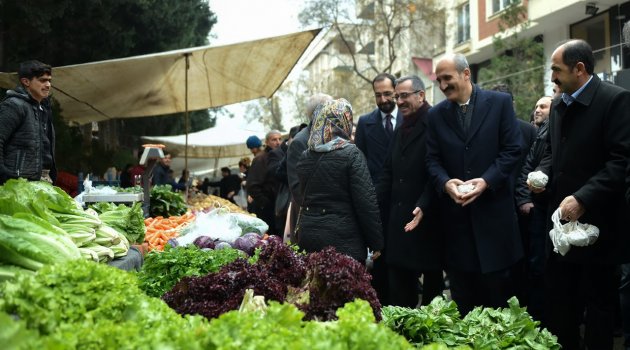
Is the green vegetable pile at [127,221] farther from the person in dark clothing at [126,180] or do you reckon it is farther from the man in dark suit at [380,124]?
the person in dark clothing at [126,180]

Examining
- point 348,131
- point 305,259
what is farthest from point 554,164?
point 305,259

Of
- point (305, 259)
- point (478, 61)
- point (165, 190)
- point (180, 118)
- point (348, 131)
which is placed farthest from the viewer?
point (478, 61)

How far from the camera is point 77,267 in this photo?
7.63 ft

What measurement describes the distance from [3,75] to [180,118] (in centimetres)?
1766

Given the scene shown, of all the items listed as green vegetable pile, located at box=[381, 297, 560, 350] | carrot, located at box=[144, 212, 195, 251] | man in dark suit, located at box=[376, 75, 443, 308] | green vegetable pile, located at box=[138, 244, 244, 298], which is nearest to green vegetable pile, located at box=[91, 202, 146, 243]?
carrot, located at box=[144, 212, 195, 251]

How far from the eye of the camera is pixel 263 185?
10.1m

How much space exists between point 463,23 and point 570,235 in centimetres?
2809

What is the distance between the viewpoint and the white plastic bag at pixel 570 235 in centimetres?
408

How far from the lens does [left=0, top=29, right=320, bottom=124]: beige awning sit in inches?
429

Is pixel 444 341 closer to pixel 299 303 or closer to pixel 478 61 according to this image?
pixel 299 303

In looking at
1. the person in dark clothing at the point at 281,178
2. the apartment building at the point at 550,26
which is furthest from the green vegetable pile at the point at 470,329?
the apartment building at the point at 550,26

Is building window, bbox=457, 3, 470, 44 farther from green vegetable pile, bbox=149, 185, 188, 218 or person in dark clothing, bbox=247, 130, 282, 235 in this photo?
green vegetable pile, bbox=149, 185, 188, 218

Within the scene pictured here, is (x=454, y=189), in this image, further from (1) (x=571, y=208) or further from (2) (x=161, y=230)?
(2) (x=161, y=230)

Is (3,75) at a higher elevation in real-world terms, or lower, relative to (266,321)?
higher
